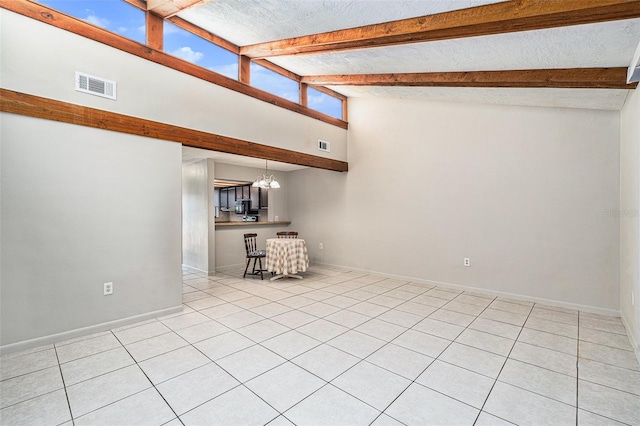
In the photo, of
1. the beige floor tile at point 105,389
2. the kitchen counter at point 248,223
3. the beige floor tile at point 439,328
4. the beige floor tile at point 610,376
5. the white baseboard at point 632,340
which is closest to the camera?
the beige floor tile at point 105,389

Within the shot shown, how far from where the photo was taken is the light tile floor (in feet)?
6.15

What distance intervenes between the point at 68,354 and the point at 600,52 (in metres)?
5.42

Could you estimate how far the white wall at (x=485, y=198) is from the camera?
3766mm

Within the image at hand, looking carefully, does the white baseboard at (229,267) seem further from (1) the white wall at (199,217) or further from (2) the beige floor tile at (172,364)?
(2) the beige floor tile at (172,364)

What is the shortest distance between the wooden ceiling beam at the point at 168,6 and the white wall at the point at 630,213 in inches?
179

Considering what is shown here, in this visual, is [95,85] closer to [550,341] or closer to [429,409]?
[429,409]

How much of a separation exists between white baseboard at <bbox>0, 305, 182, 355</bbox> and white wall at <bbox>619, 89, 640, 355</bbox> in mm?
4950

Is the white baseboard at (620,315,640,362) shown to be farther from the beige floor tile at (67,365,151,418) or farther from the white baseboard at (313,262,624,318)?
the beige floor tile at (67,365,151,418)

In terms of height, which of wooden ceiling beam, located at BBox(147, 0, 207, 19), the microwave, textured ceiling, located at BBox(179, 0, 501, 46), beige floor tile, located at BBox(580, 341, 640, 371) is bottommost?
beige floor tile, located at BBox(580, 341, 640, 371)

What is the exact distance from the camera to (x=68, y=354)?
2.63m

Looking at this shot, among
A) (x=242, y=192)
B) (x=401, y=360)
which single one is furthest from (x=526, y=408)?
(x=242, y=192)

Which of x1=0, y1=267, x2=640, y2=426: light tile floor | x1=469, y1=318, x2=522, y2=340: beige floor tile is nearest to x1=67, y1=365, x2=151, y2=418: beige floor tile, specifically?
x1=0, y1=267, x2=640, y2=426: light tile floor

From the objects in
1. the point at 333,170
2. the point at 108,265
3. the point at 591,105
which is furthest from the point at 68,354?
the point at 591,105

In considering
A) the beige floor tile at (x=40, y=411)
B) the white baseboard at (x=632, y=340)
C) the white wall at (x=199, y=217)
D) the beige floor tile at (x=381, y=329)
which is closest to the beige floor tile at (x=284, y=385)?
the beige floor tile at (x=381, y=329)
